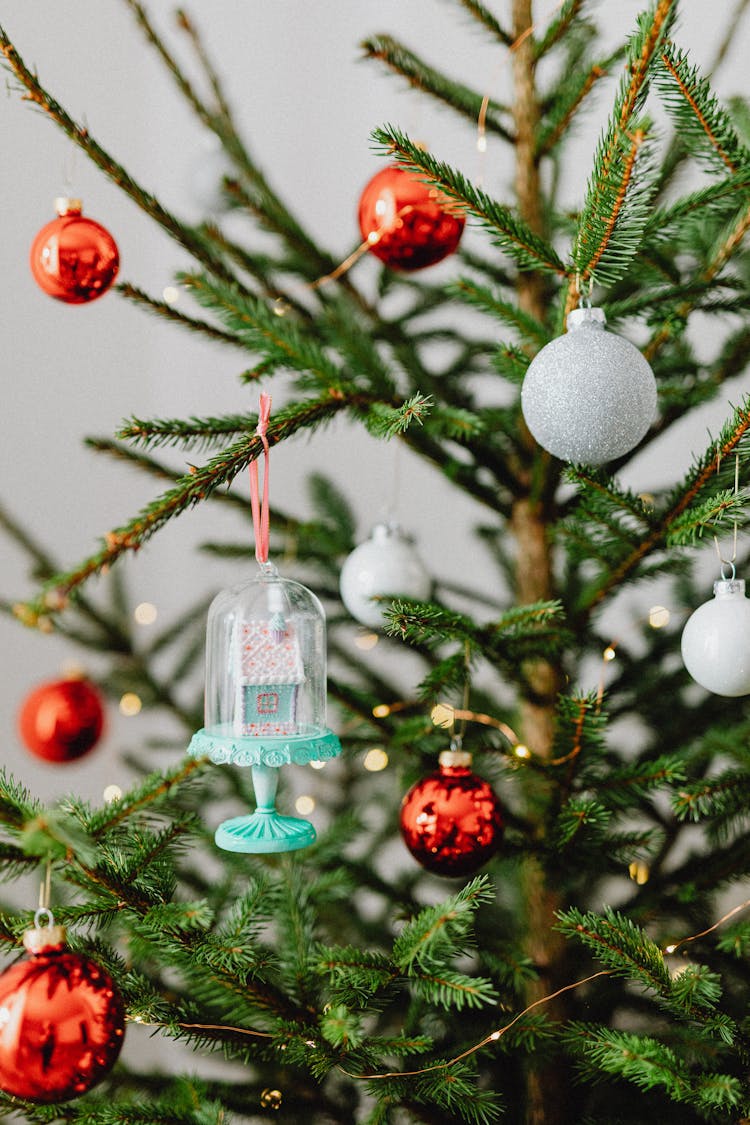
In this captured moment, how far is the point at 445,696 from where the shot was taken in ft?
2.55

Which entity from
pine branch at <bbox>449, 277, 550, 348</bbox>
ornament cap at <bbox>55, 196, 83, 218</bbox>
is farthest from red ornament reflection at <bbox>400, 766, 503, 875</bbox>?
ornament cap at <bbox>55, 196, 83, 218</bbox>

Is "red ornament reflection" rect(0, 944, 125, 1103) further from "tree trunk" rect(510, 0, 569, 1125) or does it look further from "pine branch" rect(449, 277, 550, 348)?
"pine branch" rect(449, 277, 550, 348)

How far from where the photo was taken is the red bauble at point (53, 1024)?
493 millimetres

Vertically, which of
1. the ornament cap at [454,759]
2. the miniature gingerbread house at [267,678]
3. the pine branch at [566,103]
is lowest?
the ornament cap at [454,759]

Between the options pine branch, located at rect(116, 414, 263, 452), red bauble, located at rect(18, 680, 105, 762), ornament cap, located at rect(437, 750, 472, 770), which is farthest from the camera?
red bauble, located at rect(18, 680, 105, 762)

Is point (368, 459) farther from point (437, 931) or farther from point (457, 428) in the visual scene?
point (437, 931)

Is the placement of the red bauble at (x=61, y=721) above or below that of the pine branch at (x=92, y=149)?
below

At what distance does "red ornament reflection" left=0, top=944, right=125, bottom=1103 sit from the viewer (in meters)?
0.49

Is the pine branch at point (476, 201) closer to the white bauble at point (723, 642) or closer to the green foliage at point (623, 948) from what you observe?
the white bauble at point (723, 642)

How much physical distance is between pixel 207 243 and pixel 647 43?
485 millimetres

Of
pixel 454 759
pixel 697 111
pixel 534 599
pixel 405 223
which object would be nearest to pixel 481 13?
pixel 405 223

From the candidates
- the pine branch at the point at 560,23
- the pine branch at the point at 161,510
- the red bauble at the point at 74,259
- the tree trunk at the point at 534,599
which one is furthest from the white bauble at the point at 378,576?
the pine branch at the point at 560,23

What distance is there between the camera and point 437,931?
0.56 m

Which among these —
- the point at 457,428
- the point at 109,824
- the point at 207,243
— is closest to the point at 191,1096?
the point at 109,824
